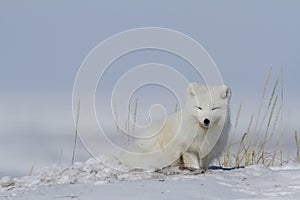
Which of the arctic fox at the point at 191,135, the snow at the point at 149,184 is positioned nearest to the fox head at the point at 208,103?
the arctic fox at the point at 191,135

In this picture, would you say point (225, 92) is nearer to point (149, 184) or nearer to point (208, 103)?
point (208, 103)

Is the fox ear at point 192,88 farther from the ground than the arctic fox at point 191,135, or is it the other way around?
the fox ear at point 192,88

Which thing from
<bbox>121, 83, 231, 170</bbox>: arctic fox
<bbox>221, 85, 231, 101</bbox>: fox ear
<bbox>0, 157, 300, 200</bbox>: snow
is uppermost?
<bbox>221, 85, 231, 101</bbox>: fox ear

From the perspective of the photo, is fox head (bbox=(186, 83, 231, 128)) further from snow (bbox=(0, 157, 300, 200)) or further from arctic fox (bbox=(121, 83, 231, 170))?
snow (bbox=(0, 157, 300, 200))

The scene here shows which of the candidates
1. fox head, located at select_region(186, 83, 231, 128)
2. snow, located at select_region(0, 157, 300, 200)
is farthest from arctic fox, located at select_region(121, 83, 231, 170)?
snow, located at select_region(0, 157, 300, 200)

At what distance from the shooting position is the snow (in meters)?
3.63

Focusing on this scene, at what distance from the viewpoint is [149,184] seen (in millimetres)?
3867

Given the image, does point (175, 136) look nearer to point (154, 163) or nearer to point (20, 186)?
point (154, 163)

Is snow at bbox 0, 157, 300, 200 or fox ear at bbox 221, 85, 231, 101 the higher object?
fox ear at bbox 221, 85, 231, 101

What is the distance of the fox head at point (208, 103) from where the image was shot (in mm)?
5297

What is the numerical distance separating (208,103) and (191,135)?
34 centimetres

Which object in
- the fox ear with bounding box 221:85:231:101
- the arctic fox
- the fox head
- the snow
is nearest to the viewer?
the snow

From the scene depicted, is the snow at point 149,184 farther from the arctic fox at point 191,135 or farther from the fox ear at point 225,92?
the fox ear at point 225,92

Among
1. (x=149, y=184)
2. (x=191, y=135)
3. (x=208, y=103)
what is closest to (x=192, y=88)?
(x=208, y=103)
